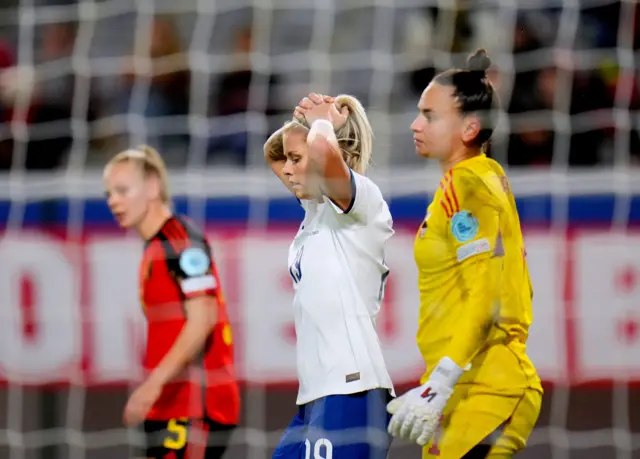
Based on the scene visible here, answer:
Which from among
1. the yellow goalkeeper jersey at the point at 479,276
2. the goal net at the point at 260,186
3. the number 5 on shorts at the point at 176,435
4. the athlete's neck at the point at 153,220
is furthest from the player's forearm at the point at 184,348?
the goal net at the point at 260,186

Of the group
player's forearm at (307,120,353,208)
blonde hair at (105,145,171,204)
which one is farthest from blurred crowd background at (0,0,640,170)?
player's forearm at (307,120,353,208)

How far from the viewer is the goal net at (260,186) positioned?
17.3ft

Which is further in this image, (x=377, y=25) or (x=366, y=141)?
(x=377, y=25)

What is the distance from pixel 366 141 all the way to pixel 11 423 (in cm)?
314

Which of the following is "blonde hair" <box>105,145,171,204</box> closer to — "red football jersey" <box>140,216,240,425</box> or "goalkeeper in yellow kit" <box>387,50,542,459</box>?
"red football jersey" <box>140,216,240,425</box>

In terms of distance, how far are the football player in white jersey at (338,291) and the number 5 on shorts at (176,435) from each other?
0.72m

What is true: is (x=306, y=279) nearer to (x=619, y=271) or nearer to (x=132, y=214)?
(x=132, y=214)

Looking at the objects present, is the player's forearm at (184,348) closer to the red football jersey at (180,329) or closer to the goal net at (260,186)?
the red football jersey at (180,329)

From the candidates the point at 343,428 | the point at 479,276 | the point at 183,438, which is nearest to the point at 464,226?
the point at 479,276

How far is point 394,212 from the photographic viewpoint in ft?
18.6

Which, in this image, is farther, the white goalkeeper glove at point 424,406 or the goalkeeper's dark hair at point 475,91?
the goalkeeper's dark hair at point 475,91

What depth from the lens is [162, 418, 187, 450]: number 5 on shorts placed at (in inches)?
133

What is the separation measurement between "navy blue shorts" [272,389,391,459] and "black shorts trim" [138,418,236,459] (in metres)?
0.76

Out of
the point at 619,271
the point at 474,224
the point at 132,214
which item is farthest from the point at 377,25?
the point at 474,224
